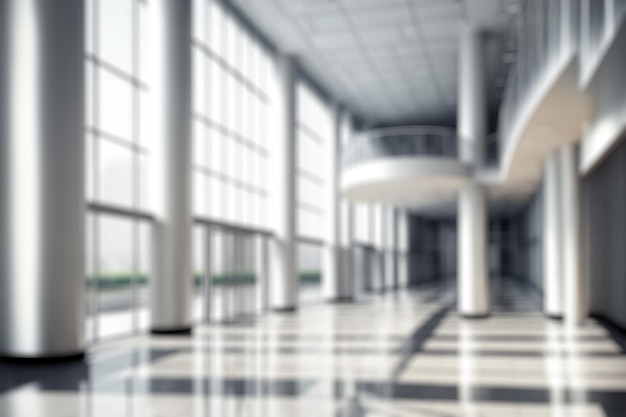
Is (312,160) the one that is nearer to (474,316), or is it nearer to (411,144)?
(411,144)

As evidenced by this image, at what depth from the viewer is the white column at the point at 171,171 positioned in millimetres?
18938

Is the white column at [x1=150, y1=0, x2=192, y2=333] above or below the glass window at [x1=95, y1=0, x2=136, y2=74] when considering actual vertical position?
below

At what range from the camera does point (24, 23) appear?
527 inches

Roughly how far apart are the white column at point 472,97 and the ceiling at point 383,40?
60cm

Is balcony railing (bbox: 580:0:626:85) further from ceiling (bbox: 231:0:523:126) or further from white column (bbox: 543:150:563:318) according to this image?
ceiling (bbox: 231:0:523:126)

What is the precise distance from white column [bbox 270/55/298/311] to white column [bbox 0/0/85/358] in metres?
14.3

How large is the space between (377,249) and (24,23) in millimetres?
34590

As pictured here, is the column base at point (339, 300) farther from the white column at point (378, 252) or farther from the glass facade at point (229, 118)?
the white column at point (378, 252)

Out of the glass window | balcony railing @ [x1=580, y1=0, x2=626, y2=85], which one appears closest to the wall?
the glass window

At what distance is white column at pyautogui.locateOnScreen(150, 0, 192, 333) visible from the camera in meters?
18.9

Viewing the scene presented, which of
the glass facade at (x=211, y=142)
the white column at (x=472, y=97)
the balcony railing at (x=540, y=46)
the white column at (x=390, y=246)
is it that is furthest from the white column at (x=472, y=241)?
the white column at (x=390, y=246)

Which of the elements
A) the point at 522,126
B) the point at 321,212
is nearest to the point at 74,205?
the point at 522,126

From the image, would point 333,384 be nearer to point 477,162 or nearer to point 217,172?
point 217,172

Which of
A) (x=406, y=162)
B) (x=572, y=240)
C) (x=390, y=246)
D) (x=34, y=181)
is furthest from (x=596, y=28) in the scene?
(x=390, y=246)
